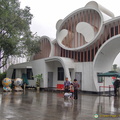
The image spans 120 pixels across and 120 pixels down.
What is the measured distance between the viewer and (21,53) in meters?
24.2

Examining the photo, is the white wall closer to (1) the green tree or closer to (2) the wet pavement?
(1) the green tree

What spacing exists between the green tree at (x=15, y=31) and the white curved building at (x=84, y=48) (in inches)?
119

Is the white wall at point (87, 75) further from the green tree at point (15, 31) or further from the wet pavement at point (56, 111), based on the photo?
the wet pavement at point (56, 111)

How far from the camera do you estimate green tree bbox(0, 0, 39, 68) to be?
21.1 m

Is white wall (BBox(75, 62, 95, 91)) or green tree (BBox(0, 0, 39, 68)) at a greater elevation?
green tree (BBox(0, 0, 39, 68))

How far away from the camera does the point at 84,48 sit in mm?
22219

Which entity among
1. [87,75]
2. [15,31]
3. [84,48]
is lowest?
[87,75]

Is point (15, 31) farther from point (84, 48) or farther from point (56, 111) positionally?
point (56, 111)

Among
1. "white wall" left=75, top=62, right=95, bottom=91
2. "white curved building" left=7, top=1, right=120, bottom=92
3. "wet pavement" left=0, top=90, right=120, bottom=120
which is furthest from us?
"white wall" left=75, top=62, right=95, bottom=91

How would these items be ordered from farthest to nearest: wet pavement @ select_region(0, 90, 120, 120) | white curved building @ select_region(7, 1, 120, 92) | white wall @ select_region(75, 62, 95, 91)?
white wall @ select_region(75, 62, 95, 91) → white curved building @ select_region(7, 1, 120, 92) → wet pavement @ select_region(0, 90, 120, 120)

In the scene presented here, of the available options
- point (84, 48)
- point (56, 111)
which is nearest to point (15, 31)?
point (84, 48)

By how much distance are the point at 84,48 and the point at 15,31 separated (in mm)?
8346

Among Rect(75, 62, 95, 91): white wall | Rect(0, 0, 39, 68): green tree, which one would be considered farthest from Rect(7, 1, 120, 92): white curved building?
Rect(0, 0, 39, 68): green tree

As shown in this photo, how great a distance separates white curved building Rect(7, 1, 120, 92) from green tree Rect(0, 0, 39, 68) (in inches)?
119
